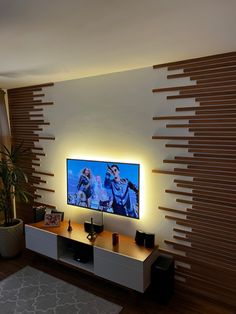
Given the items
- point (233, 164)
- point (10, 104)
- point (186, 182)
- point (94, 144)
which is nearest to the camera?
point (233, 164)

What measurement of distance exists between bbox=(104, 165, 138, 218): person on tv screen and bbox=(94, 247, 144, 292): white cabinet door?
0.54 m

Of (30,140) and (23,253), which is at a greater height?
(30,140)

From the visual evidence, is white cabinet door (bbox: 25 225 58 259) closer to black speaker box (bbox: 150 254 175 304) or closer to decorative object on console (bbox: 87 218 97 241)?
decorative object on console (bbox: 87 218 97 241)

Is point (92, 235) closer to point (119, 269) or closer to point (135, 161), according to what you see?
point (119, 269)

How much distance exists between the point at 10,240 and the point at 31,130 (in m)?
1.73

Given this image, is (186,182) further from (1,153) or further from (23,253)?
(1,153)

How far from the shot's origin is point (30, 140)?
4137 millimetres

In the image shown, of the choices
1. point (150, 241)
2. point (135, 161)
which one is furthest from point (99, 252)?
point (135, 161)

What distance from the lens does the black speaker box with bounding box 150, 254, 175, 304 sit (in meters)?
2.63

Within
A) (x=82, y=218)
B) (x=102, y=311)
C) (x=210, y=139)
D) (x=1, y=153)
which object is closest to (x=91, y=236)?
(x=82, y=218)

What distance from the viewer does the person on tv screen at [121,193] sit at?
9.86 feet

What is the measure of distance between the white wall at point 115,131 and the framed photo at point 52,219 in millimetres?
249

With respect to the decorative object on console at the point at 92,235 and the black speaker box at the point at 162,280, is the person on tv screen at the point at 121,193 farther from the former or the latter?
the black speaker box at the point at 162,280

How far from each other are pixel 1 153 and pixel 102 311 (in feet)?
9.35
